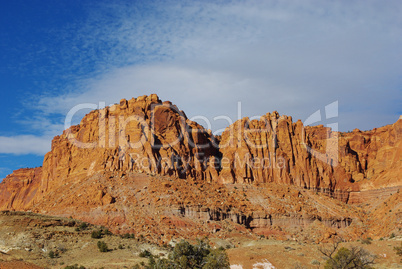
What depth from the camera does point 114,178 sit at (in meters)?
87.9

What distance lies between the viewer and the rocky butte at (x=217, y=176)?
80.9m

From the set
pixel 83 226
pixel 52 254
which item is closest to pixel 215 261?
pixel 52 254

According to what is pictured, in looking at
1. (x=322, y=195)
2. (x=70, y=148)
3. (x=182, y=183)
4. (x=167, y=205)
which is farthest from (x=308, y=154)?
(x=70, y=148)

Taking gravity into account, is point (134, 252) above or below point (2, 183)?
below

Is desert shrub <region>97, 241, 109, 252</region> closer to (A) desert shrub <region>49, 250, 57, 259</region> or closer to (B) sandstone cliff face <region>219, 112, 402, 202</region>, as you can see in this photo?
(A) desert shrub <region>49, 250, 57, 259</region>

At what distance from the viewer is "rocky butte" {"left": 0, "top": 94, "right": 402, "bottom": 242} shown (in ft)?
266

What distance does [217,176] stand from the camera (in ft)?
343

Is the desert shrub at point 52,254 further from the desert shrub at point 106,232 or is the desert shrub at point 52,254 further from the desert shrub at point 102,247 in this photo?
the desert shrub at point 106,232

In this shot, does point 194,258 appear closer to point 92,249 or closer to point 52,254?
point 52,254

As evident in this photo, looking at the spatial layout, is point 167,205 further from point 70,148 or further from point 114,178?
point 70,148

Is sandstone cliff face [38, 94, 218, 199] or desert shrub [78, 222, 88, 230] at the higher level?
sandstone cliff face [38, 94, 218, 199]

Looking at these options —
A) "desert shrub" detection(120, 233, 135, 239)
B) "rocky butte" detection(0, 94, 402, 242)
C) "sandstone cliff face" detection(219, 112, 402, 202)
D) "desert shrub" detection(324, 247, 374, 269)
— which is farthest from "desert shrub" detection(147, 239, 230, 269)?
"sandstone cliff face" detection(219, 112, 402, 202)

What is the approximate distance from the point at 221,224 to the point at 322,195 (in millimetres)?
32743

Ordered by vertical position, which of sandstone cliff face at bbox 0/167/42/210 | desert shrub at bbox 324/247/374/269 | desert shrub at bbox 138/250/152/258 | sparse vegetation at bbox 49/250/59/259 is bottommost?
desert shrub at bbox 138/250/152/258
